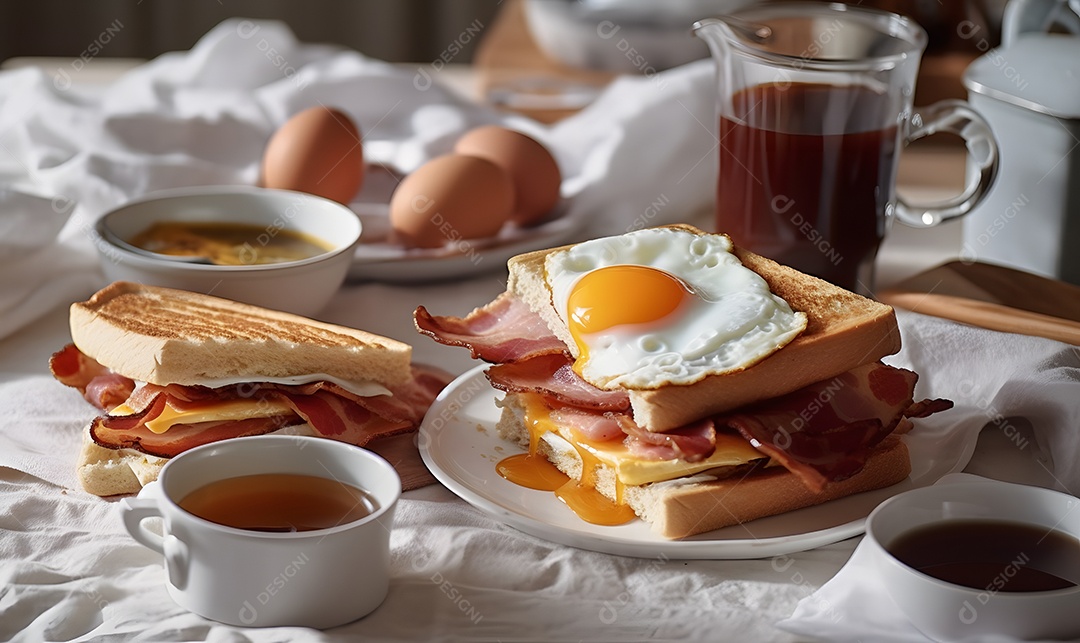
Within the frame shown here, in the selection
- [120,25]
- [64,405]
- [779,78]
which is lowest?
[120,25]

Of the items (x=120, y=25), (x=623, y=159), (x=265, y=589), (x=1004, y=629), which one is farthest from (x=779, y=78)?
(x=120, y=25)

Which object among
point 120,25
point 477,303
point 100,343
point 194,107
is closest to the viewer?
point 100,343

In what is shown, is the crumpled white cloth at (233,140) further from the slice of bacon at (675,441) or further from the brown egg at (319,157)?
the slice of bacon at (675,441)

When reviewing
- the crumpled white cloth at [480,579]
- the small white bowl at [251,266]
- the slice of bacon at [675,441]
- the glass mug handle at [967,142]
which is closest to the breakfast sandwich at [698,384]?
the slice of bacon at [675,441]

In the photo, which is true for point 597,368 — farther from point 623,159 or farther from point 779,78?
point 623,159

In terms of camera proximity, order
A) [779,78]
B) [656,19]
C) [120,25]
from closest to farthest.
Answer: [779,78] < [656,19] < [120,25]

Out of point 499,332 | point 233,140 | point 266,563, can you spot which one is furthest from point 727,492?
point 233,140
